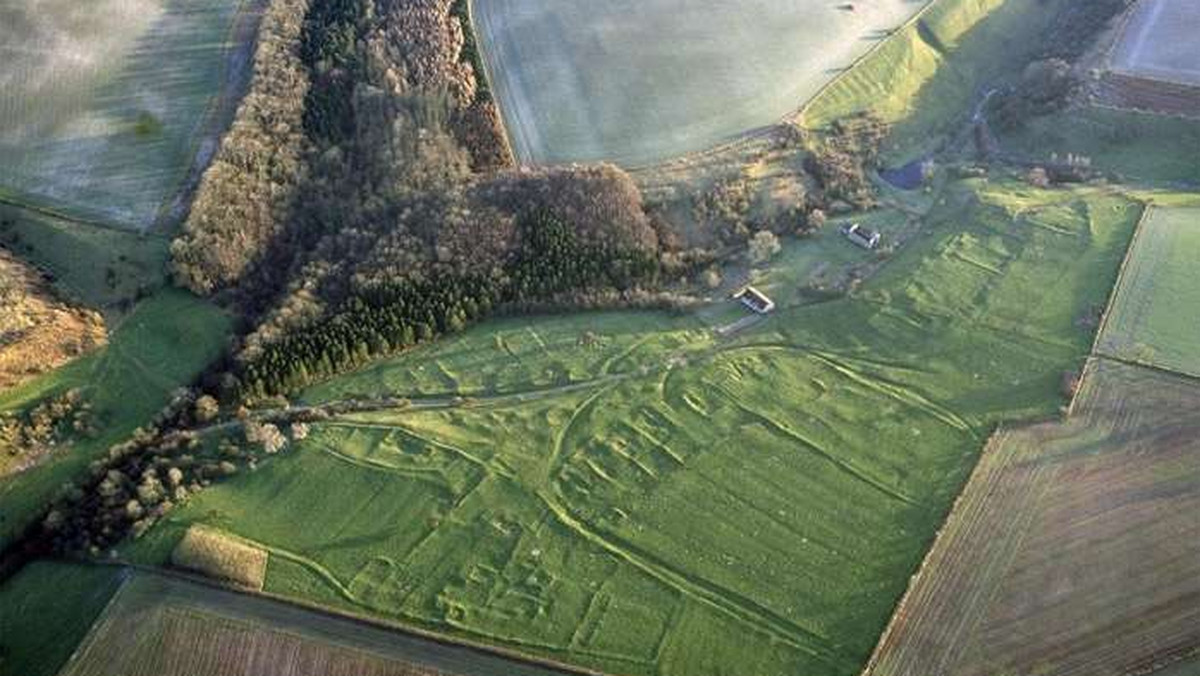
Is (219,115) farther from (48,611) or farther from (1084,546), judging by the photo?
(1084,546)

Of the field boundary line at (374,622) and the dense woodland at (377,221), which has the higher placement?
the dense woodland at (377,221)

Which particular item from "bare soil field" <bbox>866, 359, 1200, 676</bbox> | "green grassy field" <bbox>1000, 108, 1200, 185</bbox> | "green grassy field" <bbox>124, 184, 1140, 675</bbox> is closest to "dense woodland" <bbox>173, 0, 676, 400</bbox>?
"green grassy field" <bbox>124, 184, 1140, 675</bbox>

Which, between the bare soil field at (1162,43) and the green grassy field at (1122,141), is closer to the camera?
the green grassy field at (1122,141)

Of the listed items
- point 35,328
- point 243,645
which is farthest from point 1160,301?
point 35,328

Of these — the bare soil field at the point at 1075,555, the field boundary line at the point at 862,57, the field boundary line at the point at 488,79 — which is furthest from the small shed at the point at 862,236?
the field boundary line at the point at 488,79

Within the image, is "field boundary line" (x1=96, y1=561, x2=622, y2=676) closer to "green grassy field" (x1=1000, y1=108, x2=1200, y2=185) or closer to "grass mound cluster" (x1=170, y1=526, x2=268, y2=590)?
"grass mound cluster" (x1=170, y1=526, x2=268, y2=590)

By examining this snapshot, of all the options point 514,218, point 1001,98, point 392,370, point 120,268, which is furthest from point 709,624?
point 1001,98

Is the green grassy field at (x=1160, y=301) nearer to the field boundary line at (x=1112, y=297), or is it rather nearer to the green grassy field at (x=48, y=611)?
the field boundary line at (x=1112, y=297)
